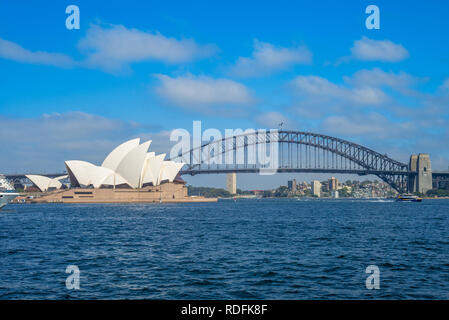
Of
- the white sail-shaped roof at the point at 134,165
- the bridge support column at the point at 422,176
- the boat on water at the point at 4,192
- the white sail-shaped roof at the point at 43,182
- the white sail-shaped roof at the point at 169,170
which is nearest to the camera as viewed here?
the boat on water at the point at 4,192

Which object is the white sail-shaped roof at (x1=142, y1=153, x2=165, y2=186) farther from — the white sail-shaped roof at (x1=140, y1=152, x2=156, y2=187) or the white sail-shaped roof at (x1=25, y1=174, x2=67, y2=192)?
the white sail-shaped roof at (x1=25, y1=174, x2=67, y2=192)

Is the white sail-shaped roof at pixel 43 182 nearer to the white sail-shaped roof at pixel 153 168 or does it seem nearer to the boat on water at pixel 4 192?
the white sail-shaped roof at pixel 153 168

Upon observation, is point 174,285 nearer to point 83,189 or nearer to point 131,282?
point 131,282

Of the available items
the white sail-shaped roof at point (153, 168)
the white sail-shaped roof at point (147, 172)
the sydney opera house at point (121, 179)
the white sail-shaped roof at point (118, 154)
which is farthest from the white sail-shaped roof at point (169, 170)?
the white sail-shaped roof at point (118, 154)

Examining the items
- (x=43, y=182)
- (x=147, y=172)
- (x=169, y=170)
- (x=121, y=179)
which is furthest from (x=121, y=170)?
(x=43, y=182)

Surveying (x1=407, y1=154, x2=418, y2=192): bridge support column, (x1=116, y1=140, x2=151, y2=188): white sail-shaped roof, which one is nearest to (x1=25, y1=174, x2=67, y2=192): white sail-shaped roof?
(x1=116, y1=140, x2=151, y2=188): white sail-shaped roof
